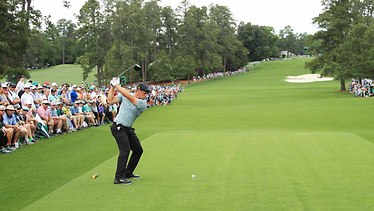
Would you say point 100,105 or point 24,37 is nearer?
point 100,105

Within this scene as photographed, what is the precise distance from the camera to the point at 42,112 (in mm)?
15984

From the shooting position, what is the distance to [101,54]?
2815 inches

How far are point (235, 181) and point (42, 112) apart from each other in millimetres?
10026

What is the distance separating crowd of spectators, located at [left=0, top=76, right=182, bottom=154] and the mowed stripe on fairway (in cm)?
422

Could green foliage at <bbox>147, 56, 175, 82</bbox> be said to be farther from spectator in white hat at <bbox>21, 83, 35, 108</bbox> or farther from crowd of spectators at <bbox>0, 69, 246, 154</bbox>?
spectator in white hat at <bbox>21, 83, 35, 108</bbox>

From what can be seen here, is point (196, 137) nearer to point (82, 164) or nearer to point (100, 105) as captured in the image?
point (82, 164)

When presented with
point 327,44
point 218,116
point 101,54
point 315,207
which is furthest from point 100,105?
point 101,54

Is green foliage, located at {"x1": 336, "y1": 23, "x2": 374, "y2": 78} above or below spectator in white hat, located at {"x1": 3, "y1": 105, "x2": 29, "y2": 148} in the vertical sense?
above

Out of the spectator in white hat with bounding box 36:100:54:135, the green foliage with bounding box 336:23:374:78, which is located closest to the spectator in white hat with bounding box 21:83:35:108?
the spectator in white hat with bounding box 36:100:54:135

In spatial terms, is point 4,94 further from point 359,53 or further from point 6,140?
point 359,53

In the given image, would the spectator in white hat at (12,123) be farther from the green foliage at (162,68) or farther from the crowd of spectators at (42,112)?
the green foliage at (162,68)

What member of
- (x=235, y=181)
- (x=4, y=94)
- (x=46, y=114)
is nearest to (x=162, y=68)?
(x=46, y=114)

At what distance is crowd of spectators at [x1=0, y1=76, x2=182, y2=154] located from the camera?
43.4ft

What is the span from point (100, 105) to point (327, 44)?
120 feet
